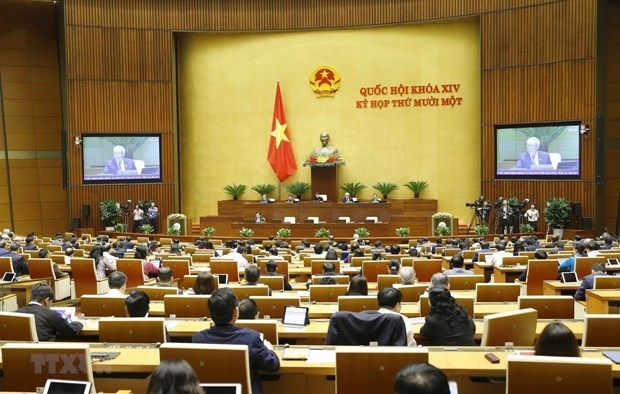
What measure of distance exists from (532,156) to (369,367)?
57.7 ft

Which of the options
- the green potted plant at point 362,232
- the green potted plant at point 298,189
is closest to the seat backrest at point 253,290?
the green potted plant at point 362,232

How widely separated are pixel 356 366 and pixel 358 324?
2.97ft

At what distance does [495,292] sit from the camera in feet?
22.4

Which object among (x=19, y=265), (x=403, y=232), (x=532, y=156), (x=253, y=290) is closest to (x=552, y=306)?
(x=253, y=290)

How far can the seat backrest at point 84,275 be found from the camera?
988 centimetres

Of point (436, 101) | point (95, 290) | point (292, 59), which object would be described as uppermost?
point (292, 59)

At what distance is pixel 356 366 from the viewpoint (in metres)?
3.51

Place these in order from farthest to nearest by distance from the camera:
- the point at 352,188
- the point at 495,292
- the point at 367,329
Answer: the point at 352,188 → the point at 495,292 → the point at 367,329

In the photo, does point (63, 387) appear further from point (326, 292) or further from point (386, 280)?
point (386, 280)

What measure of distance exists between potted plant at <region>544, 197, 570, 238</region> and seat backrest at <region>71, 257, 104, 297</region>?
13.2 m

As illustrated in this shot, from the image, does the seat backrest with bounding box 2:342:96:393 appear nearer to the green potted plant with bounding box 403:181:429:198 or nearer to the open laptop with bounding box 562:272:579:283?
the open laptop with bounding box 562:272:579:283

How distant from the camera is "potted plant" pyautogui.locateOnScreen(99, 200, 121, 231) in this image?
21.0 metres

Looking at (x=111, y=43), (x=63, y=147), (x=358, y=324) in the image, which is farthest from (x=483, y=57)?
(x=358, y=324)

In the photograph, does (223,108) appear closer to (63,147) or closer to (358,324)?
(63,147)
